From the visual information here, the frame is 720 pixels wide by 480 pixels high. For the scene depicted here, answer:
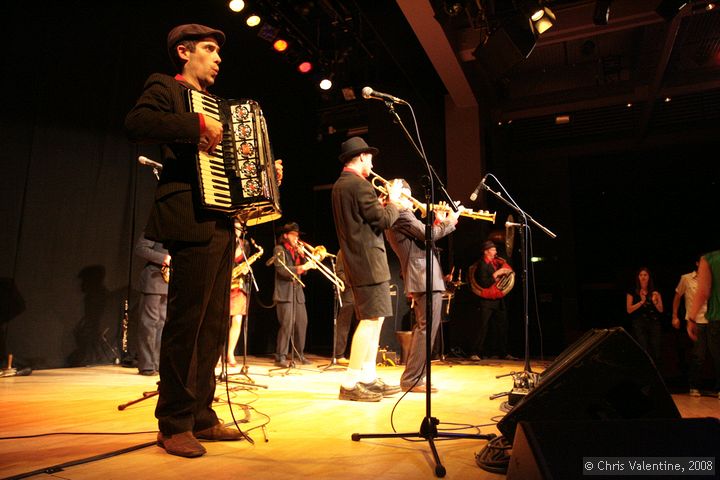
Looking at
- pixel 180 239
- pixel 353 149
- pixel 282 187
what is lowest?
pixel 180 239

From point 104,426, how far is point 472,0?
6.83 metres

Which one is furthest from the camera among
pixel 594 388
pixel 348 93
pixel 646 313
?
pixel 348 93

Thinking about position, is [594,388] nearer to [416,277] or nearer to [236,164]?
[236,164]

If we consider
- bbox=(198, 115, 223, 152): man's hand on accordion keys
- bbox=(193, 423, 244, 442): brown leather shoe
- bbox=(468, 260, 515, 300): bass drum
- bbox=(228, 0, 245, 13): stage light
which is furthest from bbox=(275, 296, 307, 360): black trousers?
bbox=(198, 115, 223, 152): man's hand on accordion keys

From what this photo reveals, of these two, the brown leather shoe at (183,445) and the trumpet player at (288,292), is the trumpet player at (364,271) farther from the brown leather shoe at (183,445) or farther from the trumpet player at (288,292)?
the trumpet player at (288,292)

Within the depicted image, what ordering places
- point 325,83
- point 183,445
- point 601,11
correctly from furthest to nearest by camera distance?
point 325,83
point 601,11
point 183,445

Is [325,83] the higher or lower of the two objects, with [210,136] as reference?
higher

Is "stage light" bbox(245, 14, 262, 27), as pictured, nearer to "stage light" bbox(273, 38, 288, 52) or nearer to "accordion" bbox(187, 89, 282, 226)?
"stage light" bbox(273, 38, 288, 52)

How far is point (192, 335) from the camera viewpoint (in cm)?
257

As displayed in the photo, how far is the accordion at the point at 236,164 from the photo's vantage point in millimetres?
2531

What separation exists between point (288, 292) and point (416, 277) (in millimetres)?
3378

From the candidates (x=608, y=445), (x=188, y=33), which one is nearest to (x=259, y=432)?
(x=608, y=445)

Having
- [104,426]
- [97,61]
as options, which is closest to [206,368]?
[104,426]

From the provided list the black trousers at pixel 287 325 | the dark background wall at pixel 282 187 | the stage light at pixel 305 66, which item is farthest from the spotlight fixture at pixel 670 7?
the black trousers at pixel 287 325
